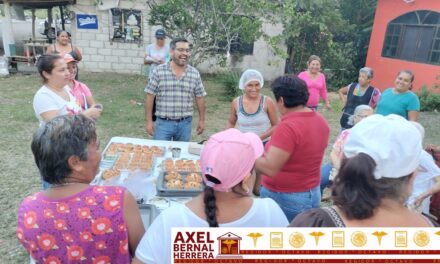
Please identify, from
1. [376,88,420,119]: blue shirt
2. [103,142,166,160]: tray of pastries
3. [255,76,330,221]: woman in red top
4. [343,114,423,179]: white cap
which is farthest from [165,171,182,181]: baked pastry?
[376,88,420,119]: blue shirt

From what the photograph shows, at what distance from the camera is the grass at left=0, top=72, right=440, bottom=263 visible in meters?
3.61

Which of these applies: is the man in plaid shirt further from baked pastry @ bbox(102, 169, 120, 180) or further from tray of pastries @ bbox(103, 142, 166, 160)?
baked pastry @ bbox(102, 169, 120, 180)

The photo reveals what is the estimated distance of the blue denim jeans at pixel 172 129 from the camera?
3852mm

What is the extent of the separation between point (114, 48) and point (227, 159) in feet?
36.3

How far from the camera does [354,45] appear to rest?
12.9m

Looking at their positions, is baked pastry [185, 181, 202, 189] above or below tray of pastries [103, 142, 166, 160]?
above

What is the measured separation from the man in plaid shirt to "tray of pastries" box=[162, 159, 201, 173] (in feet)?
2.49

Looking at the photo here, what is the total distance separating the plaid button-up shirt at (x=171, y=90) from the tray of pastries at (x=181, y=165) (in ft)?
2.58

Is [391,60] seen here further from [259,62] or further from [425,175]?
[425,175]

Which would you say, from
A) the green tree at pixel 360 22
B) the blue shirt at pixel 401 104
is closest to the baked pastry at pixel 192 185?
the blue shirt at pixel 401 104

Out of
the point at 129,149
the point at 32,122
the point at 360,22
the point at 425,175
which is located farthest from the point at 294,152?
the point at 360,22

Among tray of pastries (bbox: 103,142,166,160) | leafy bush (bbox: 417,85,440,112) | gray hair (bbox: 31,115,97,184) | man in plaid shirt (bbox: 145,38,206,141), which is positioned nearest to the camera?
gray hair (bbox: 31,115,97,184)

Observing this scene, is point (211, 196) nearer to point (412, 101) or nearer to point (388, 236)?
point (388, 236)

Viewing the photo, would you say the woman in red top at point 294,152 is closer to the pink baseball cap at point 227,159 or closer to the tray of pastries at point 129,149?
the pink baseball cap at point 227,159
